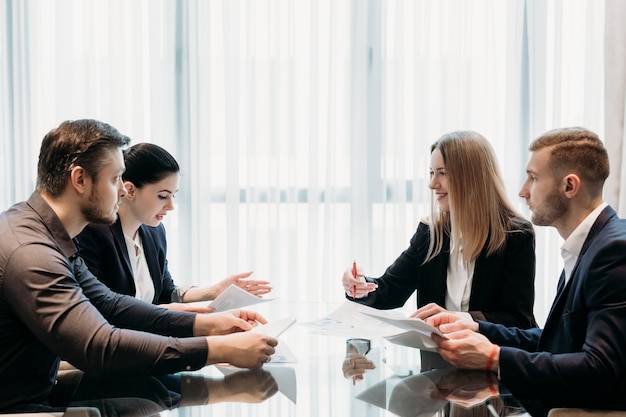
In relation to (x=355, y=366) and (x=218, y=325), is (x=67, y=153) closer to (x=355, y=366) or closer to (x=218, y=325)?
(x=218, y=325)

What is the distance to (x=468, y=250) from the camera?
2.67 m

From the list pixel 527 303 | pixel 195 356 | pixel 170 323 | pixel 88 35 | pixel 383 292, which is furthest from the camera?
pixel 88 35

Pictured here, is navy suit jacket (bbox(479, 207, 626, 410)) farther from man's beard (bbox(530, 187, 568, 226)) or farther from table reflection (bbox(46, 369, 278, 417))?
table reflection (bbox(46, 369, 278, 417))

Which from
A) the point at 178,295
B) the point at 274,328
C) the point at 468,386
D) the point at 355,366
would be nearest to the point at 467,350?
the point at 468,386

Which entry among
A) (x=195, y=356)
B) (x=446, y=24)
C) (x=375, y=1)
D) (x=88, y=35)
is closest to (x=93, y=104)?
(x=88, y=35)

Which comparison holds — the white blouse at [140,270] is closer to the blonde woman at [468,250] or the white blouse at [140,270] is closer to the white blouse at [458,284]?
the blonde woman at [468,250]

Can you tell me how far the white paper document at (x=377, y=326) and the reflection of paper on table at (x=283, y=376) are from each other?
29 cm

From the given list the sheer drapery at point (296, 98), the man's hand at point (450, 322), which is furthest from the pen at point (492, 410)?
the sheer drapery at point (296, 98)

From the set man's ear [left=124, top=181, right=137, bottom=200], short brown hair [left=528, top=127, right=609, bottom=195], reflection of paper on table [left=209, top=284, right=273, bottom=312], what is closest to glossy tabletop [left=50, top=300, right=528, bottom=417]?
reflection of paper on table [left=209, top=284, right=273, bottom=312]

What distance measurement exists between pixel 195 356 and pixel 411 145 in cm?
265

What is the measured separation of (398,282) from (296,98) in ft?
5.13

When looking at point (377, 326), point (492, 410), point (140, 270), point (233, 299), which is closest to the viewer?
point (492, 410)

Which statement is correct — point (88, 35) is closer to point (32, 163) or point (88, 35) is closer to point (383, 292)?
point (32, 163)

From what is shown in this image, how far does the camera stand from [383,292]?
3029mm
